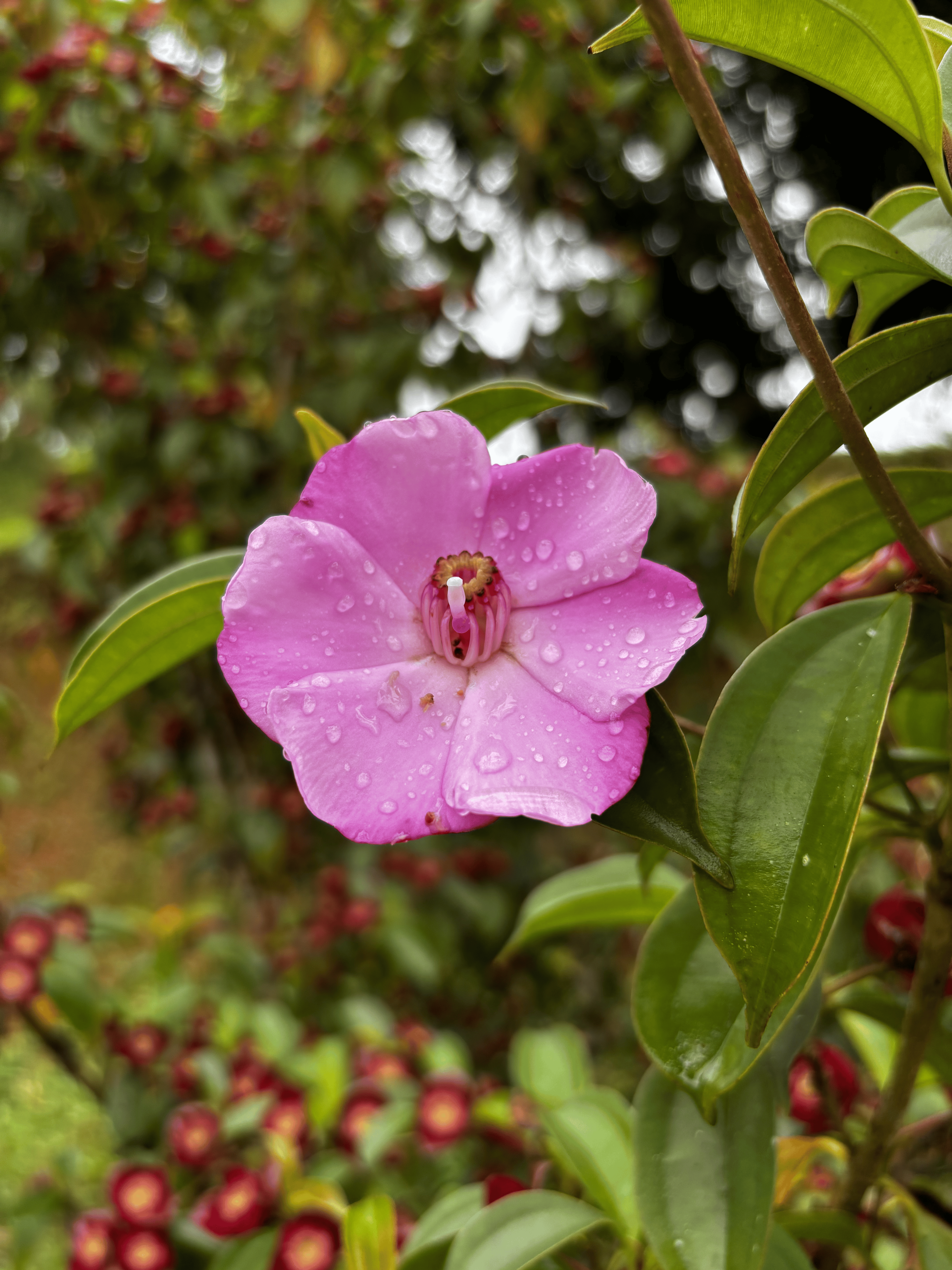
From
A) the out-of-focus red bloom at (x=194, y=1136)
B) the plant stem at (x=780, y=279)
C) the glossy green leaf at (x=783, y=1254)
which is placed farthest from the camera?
the out-of-focus red bloom at (x=194, y=1136)

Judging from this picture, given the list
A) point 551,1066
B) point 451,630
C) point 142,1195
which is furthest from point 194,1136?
point 451,630

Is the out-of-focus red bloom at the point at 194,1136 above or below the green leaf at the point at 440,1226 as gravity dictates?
below

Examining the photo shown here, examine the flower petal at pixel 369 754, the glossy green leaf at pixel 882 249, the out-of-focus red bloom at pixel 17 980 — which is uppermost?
the glossy green leaf at pixel 882 249

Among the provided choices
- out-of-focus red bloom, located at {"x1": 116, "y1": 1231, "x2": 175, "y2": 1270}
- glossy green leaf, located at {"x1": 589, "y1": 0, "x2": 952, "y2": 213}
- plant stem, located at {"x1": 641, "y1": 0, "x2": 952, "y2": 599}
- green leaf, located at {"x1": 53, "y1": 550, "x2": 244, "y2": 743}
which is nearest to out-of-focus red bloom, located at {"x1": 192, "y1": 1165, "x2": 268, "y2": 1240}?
out-of-focus red bloom, located at {"x1": 116, "y1": 1231, "x2": 175, "y2": 1270}

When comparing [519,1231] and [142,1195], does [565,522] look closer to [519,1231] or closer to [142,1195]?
[519,1231]

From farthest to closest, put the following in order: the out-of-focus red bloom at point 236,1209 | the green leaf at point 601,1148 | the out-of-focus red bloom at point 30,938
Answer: the out-of-focus red bloom at point 30,938
the out-of-focus red bloom at point 236,1209
the green leaf at point 601,1148

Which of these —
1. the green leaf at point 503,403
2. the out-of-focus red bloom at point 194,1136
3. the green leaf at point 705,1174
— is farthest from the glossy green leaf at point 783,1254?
the out-of-focus red bloom at point 194,1136

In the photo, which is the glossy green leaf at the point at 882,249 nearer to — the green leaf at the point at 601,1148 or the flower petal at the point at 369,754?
the flower petal at the point at 369,754
